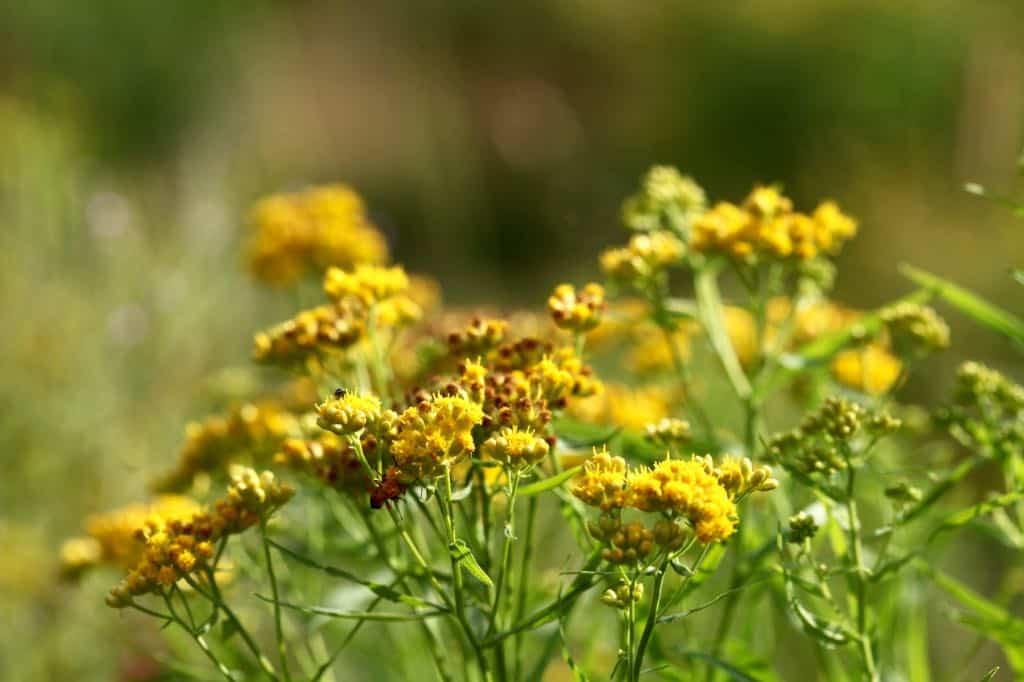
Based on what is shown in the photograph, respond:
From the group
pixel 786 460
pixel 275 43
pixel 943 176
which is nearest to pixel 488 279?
pixel 943 176

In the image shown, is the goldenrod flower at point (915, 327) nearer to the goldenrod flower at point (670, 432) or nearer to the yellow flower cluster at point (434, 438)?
the goldenrod flower at point (670, 432)

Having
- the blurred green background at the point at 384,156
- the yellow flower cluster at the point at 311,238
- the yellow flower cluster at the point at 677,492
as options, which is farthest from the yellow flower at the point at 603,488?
the blurred green background at the point at 384,156

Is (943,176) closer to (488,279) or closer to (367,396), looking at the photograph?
→ (488,279)

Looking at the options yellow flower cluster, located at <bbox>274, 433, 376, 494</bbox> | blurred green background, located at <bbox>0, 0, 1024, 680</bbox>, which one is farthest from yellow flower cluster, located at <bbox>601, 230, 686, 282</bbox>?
blurred green background, located at <bbox>0, 0, 1024, 680</bbox>

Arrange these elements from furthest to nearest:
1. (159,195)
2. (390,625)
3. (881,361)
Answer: (159,195)
(881,361)
(390,625)

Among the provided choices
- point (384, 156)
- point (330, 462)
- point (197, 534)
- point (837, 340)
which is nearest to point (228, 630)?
point (197, 534)
